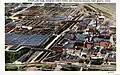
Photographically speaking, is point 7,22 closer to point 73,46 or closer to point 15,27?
point 15,27

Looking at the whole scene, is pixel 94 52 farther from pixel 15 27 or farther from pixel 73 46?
pixel 15 27

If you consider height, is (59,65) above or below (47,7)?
below

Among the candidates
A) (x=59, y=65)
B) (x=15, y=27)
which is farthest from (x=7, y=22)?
(x=59, y=65)
